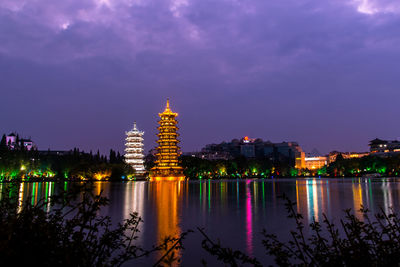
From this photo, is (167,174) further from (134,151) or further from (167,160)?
(134,151)

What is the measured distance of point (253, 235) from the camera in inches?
509

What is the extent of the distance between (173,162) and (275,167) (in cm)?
9245

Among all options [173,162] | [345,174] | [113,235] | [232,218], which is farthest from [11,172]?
[345,174]

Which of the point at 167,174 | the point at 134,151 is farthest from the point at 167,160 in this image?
the point at 134,151

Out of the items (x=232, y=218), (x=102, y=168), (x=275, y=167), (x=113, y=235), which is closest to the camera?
(x=113, y=235)

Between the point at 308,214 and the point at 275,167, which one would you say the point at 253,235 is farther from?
the point at 275,167

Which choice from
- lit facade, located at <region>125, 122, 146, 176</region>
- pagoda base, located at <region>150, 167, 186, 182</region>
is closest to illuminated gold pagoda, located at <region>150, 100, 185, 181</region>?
pagoda base, located at <region>150, 167, 186, 182</region>

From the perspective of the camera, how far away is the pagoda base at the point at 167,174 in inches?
3701

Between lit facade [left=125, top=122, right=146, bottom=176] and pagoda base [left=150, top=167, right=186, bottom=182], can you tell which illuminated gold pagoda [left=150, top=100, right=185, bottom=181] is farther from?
lit facade [left=125, top=122, right=146, bottom=176]

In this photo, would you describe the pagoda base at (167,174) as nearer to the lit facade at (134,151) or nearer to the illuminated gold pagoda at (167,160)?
the illuminated gold pagoda at (167,160)

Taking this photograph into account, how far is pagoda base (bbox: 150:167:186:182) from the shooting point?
9400cm

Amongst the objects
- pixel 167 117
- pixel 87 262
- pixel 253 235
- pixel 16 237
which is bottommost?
pixel 253 235

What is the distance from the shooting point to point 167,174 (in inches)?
3730

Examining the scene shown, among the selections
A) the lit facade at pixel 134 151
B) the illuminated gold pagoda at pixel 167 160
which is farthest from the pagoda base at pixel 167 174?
the lit facade at pixel 134 151
